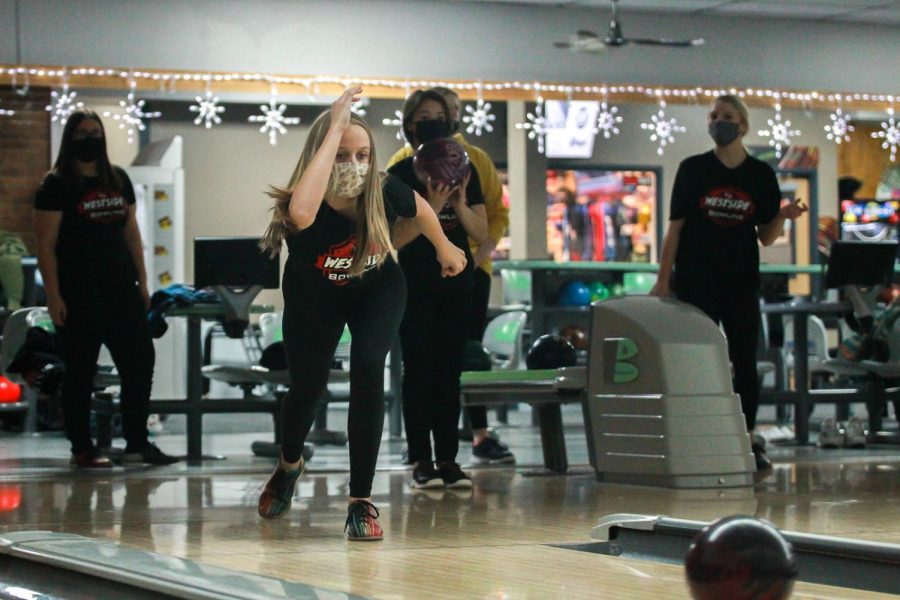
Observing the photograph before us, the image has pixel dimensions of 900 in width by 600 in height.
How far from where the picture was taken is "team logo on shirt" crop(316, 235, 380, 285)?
12.1 ft

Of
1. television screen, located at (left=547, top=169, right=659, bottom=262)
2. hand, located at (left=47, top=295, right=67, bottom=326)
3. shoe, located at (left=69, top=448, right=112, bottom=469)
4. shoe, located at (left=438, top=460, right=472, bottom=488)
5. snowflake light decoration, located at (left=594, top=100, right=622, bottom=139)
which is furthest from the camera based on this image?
television screen, located at (left=547, top=169, right=659, bottom=262)

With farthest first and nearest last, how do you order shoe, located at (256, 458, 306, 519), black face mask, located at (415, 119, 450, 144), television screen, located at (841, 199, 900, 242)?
television screen, located at (841, 199, 900, 242)
black face mask, located at (415, 119, 450, 144)
shoe, located at (256, 458, 306, 519)

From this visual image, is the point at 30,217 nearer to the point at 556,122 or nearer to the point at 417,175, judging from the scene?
the point at 556,122

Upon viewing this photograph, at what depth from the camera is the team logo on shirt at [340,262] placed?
3.69 m

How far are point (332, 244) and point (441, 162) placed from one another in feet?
3.61

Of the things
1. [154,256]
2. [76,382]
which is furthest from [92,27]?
[76,382]

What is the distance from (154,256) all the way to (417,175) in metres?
7.86

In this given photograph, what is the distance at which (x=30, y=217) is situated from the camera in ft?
42.2

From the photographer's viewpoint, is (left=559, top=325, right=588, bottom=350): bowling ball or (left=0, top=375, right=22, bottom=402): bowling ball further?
(left=0, top=375, right=22, bottom=402): bowling ball

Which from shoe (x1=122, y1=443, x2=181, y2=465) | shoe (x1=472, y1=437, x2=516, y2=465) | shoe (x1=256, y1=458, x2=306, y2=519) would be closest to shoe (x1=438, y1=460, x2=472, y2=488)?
shoe (x1=256, y1=458, x2=306, y2=519)

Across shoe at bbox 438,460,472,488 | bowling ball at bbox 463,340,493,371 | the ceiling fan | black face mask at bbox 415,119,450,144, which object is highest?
the ceiling fan

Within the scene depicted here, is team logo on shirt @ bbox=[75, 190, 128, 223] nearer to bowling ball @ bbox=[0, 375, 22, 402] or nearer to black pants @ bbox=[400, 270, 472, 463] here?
black pants @ bbox=[400, 270, 472, 463]

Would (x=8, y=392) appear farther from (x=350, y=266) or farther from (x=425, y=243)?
(x=350, y=266)

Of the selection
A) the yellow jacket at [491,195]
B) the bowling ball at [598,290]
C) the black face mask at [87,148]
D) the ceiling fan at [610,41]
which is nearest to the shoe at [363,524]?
the yellow jacket at [491,195]
